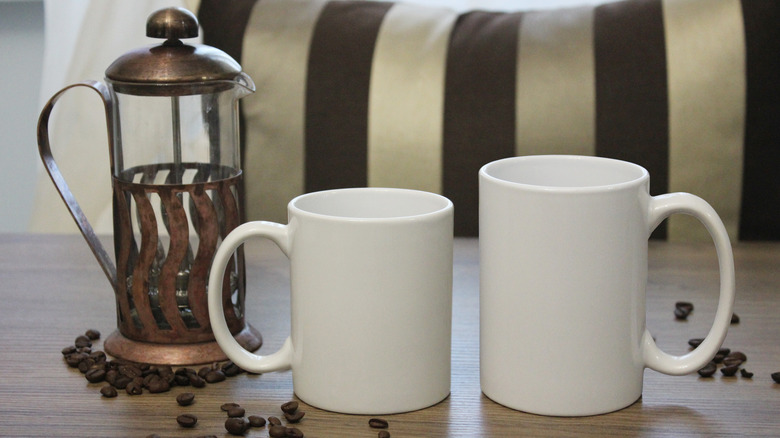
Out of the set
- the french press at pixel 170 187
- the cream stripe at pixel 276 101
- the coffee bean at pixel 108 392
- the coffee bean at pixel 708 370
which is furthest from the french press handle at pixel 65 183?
the cream stripe at pixel 276 101

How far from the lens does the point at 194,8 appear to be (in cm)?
142

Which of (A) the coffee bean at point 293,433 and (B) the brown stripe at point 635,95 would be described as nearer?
(A) the coffee bean at point 293,433

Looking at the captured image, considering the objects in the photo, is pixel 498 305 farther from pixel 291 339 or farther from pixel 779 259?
pixel 779 259

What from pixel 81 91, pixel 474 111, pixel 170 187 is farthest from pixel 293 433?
pixel 81 91

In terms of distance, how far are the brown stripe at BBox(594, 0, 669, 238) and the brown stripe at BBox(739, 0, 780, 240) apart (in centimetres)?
13

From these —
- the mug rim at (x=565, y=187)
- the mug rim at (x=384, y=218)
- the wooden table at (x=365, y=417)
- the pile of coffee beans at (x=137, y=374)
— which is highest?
the mug rim at (x=565, y=187)

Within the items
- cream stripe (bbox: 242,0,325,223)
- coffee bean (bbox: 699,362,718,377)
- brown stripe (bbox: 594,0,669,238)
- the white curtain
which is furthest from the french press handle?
the white curtain

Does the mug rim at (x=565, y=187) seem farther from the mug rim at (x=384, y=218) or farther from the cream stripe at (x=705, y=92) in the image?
the cream stripe at (x=705, y=92)

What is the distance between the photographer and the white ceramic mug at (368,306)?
590 mm

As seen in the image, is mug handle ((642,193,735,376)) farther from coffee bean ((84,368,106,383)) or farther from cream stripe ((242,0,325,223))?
cream stripe ((242,0,325,223))

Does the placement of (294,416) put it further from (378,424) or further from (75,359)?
(75,359)

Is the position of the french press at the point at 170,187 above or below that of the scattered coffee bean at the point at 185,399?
above

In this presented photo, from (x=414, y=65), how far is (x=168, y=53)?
27.7 inches

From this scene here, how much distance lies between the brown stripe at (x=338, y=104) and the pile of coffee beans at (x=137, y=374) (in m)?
0.69
